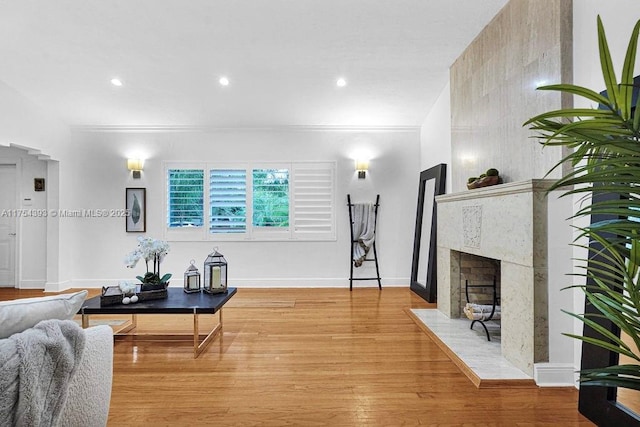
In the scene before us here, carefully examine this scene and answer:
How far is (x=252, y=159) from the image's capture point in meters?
5.90

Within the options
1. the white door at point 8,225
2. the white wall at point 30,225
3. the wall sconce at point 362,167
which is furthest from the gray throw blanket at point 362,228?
the white door at point 8,225

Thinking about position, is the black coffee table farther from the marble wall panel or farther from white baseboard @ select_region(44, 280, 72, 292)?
white baseboard @ select_region(44, 280, 72, 292)

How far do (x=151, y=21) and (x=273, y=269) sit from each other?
3.76 metres

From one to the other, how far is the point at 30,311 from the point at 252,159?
A: 4687mm

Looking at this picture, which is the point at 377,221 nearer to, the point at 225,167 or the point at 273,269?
the point at 273,269

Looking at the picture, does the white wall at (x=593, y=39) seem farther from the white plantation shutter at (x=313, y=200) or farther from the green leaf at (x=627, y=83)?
the white plantation shutter at (x=313, y=200)

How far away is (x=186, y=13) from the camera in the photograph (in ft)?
11.3

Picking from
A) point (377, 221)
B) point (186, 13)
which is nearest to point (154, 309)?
point (186, 13)

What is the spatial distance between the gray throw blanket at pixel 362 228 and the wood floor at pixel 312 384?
1.88m

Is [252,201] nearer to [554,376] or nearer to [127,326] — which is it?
[127,326]

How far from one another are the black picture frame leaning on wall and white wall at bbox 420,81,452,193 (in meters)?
0.14

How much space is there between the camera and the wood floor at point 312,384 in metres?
2.10

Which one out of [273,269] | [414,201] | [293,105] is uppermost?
[293,105]

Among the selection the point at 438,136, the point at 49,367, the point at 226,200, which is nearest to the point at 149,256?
the point at 49,367
